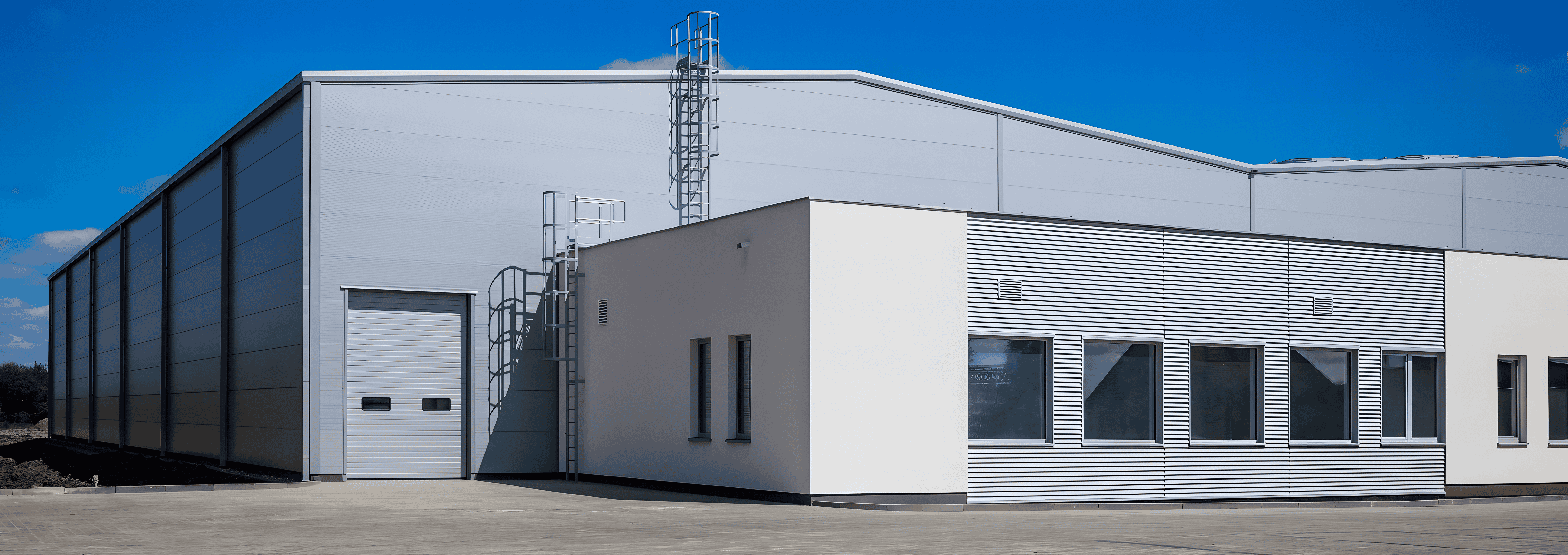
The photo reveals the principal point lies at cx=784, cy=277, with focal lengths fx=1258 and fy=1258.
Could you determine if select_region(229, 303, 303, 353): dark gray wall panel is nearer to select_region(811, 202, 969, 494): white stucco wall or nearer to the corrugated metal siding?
select_region(811, 202, 969, 494): white stucco wall

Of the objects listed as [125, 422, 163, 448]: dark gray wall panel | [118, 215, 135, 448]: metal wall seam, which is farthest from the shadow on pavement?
[118, 215, 135, 448]: metal wall seam

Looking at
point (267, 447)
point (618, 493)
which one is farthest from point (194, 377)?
point (618, 493)

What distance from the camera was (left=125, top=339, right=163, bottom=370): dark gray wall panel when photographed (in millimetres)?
29703

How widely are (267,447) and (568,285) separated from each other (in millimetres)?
5889

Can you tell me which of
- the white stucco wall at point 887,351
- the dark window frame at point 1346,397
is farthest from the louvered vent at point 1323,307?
the white stucco wall at point 887,351

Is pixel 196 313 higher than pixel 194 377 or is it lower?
higher

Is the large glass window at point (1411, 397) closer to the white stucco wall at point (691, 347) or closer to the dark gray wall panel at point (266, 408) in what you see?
the white stucco wall at point (691, 347)

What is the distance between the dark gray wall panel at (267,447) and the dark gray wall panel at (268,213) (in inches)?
137

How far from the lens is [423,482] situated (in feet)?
66.6

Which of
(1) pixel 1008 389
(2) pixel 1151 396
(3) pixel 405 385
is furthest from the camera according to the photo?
(3) pixel 405 385

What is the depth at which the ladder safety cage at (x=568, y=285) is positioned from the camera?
21375mm

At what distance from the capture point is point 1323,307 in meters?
19.0

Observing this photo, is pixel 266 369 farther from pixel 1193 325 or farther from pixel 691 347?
pixel 1193 325

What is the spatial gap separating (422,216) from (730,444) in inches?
288
